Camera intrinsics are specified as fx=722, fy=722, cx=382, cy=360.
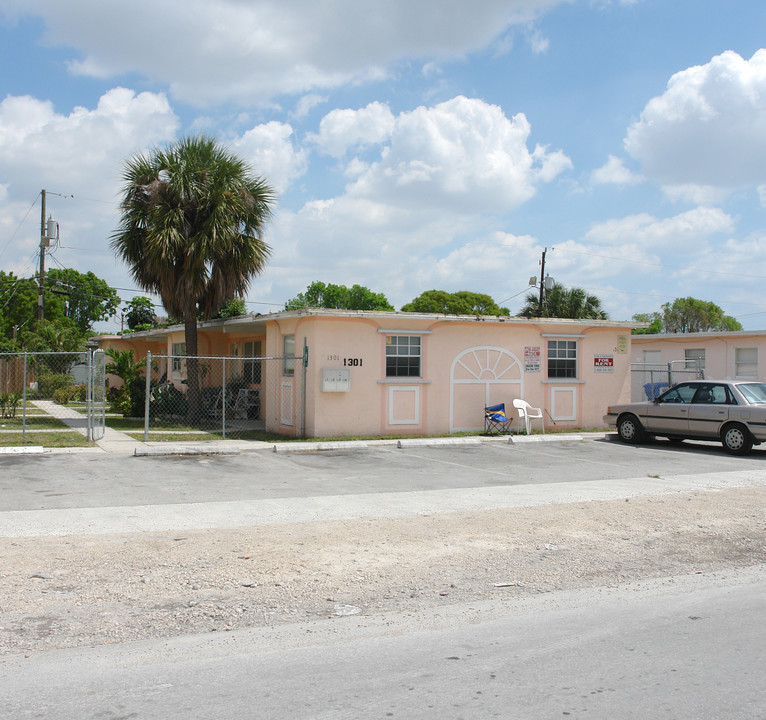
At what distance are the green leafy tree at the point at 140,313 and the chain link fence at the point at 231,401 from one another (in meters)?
37.6

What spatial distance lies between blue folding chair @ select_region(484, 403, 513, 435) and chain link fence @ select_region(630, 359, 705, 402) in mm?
5851

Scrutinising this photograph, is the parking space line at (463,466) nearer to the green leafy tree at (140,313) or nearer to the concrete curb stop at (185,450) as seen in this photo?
the concrete curb stop at (185,450)

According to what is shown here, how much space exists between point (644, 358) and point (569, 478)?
17.9 meters

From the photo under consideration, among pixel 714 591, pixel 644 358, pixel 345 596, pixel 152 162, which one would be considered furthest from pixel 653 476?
pixel 644 358

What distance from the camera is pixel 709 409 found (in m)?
16.2

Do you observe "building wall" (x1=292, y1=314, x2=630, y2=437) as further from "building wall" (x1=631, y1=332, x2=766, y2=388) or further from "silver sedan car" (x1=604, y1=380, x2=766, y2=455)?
"building wall" (x1=631, y1=332, x2=766, y2=388)

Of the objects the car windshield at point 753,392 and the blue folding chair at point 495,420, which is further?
the blue folding chair at point 495,420

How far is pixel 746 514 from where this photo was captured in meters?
9.50

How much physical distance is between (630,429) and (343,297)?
173 feet

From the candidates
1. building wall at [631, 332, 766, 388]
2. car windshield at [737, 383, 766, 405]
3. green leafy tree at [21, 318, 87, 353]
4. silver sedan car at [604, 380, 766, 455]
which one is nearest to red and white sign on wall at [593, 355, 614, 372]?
silver sedan car at [604, 380, 766, 455]

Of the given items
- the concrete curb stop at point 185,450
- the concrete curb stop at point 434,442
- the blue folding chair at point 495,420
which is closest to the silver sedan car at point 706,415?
the blue folding chair at point 495,420

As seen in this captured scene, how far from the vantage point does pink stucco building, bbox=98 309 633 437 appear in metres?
17.3

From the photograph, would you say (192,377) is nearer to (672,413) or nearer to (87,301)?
(672,413)

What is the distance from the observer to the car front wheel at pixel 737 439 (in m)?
15.6
